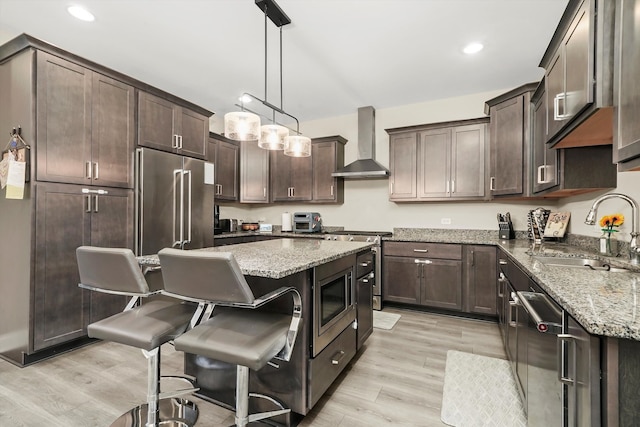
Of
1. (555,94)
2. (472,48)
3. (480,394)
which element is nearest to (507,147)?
(472,48)

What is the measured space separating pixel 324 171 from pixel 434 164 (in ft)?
5.29

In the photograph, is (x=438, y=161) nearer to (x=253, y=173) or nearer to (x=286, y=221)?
(x=286, y=221)

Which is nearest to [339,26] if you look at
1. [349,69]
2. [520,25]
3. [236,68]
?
[349,69]

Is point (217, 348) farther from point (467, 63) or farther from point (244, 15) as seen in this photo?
point (467, 63)

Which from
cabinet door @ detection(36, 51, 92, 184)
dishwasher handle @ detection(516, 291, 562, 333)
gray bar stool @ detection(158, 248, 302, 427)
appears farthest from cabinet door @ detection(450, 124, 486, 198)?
cabinet door @ detection(36, 51, 92, 184)

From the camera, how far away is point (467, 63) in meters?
3.11

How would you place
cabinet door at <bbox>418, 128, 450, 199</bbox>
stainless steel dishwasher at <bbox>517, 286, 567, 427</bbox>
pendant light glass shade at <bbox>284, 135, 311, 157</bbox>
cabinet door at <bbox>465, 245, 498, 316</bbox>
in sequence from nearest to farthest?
stainless steel dishwasher at <bbox>517, 286, 567, 427</bbox>
pendant light glass shade at <bbox>284, 135, 311, 157</bbox>
cabinet door at <bbox>465, 245, 498, 316</bbox>
cabinet door at <bbox>418, 128, 450, 199</bbox>

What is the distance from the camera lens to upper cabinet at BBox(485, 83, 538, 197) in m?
3.04

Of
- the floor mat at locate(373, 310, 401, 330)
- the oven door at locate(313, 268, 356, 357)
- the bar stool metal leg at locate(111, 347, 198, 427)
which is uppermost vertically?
the oven door at locate(313, 268, 356, 357)

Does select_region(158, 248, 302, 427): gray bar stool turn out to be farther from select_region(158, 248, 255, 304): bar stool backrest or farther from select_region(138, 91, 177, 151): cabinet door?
select_region(138, 91, 177, 151): cabinet door

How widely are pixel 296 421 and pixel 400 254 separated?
8.01 ft

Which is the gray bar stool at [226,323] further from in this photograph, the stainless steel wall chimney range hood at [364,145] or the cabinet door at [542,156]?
the stainless steel wall chimney range hood at [364,145]

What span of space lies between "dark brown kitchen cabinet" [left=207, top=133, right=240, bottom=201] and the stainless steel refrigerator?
0.92 metres

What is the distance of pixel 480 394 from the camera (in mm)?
1968
